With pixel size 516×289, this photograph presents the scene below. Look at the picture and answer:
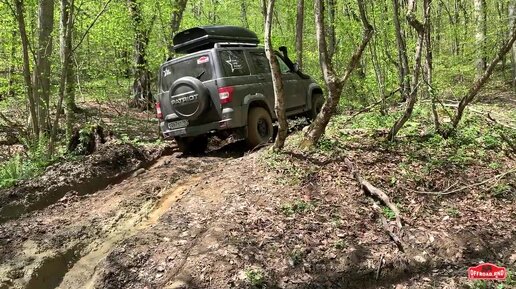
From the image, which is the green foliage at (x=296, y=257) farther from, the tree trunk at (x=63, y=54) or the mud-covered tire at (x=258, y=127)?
the tree trunk at (x=63, y=54)

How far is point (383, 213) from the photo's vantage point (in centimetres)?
558

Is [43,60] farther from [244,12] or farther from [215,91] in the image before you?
[244,12]

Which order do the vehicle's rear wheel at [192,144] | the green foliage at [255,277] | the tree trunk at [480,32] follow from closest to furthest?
the green foliage at [255,277] → the vehicle's rear wheel at [192,144] → the tree trunk at [480,32]

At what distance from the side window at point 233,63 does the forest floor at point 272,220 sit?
1728 mm

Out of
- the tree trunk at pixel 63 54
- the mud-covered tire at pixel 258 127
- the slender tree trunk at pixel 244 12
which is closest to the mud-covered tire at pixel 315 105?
the mud-covered tire at pixel 258 127

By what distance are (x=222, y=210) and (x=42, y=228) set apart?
91.4 inches

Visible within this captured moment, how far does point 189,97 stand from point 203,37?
5.02 ft

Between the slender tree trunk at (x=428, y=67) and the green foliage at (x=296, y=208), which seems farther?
the slender tree trunk at (x=428, y=67)

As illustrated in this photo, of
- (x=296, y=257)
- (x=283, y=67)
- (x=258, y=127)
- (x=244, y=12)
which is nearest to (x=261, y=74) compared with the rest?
(x=283, y=67)

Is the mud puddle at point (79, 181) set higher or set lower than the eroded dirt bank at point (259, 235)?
higher

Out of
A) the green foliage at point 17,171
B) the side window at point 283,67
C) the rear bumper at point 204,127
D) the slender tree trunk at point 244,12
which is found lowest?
the green foliage at point 17,171

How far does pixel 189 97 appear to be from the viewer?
7.85 meters

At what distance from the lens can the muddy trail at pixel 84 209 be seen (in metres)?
4.72

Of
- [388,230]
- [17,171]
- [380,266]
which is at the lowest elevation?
[380,266]
